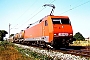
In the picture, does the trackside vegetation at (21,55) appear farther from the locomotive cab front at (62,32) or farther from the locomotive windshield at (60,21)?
the locomotive windshield at (60,21)

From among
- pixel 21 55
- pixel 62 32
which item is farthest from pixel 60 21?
pixel 21 55

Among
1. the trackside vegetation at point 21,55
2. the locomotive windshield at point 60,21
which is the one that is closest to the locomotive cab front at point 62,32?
the locomotive windshield at point 60,21

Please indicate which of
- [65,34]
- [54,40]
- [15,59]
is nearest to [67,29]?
[65,34]

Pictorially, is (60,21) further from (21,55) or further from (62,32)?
(21,55)

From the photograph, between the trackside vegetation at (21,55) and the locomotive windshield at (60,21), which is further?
the locomotive windshield at (60,21)

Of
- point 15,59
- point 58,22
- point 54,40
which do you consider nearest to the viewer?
point 15,59

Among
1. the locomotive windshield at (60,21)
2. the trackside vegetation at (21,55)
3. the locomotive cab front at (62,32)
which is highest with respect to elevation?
the locomotive windshield at (60,21)

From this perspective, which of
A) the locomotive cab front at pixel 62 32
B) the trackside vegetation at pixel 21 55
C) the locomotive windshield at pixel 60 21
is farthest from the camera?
the locomotive windshield at pixel 60 21

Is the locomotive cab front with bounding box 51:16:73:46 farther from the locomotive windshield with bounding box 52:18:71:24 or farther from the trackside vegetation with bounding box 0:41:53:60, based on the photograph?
the trackside vegetation with bounding box 0:41:53:60

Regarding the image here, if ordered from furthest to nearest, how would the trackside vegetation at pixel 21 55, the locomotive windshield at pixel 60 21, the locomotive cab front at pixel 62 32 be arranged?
the locomotive windshield at pixel 60 21
the locomotive cab front at pixel 62 32
the trackside vegetation at pixel 21 55

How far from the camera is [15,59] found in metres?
10.4

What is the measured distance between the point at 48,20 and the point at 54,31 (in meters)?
1.67

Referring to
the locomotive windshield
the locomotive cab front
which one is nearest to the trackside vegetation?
the locomotive cab front

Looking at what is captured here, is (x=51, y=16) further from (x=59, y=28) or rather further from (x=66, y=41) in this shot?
(x=66, y=41)
